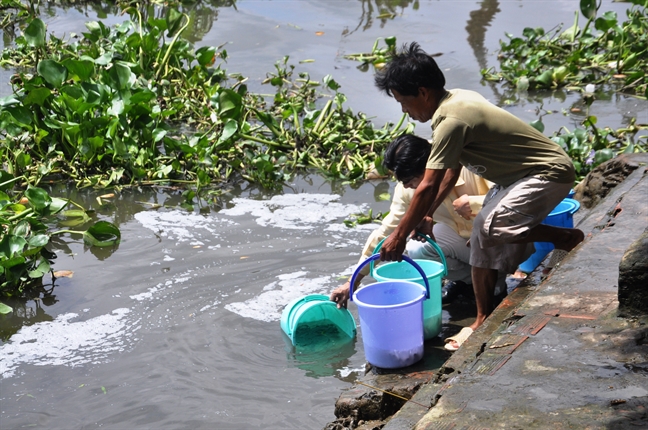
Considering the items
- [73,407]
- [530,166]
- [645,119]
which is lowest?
[73,407]

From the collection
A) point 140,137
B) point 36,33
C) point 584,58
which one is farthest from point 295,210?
point 584,58

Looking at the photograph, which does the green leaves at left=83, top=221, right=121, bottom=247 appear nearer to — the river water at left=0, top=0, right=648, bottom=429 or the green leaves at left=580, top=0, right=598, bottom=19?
the river water at left=0, top=0, right=648, bottom=429

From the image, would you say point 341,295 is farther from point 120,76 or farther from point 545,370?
point 120,76

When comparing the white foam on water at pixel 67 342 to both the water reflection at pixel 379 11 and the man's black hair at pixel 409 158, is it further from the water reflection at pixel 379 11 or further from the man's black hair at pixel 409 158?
the water reflection at pixel 379 11

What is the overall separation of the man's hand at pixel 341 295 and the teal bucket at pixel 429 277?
17cm

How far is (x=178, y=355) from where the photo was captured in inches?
154

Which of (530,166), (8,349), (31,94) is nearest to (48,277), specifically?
(8,349)

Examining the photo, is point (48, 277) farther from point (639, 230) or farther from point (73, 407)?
point (639, 230)

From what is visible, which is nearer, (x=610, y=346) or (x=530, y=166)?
(x=610, y=346)

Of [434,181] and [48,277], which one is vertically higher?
[434,181]

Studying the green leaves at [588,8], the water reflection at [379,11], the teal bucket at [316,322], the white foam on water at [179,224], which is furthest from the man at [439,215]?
the water reflection at [379,11]

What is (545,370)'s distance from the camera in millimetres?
2559

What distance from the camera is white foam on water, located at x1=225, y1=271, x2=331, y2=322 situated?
429 cm

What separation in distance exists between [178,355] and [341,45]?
22.6ft
